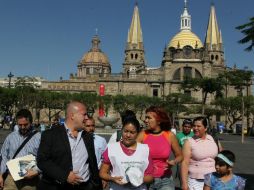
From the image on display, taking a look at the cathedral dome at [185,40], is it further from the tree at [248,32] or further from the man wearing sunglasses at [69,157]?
the man wearing sunglasses at [69,157]

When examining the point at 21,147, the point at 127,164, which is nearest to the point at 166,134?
the point at 127,164

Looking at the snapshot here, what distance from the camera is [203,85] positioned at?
49250mm

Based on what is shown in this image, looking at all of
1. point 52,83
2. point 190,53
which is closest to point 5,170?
point 190,53

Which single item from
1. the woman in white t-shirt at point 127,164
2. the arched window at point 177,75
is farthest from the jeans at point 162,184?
the arched window at point 177,75

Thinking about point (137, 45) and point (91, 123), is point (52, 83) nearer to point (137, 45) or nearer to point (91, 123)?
point (137, 45)

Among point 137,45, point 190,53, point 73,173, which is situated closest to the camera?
point 73,173

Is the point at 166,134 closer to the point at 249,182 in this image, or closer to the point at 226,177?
the point at 226,177

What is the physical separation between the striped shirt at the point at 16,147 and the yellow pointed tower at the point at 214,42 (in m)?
91.5

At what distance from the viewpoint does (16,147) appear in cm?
628

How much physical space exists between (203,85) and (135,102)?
28049 millimetres

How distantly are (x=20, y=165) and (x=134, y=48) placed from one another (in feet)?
299

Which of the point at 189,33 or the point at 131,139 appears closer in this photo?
the point at 131,139

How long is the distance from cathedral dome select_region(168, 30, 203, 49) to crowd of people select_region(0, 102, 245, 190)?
8676 centimetres

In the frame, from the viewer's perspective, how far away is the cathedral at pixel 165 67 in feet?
289
